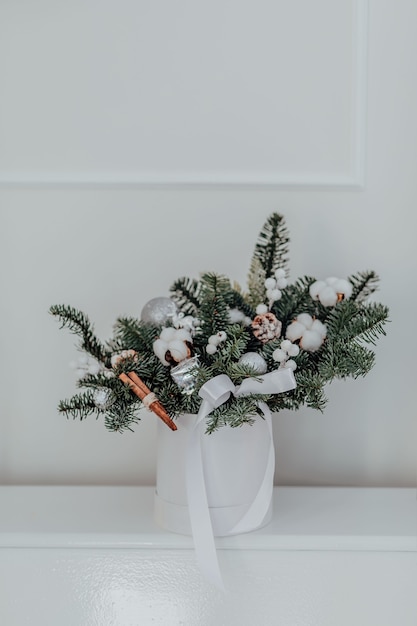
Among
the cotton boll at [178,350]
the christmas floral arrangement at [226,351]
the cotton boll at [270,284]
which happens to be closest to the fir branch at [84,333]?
the christmas floral arrangement at [226,351]

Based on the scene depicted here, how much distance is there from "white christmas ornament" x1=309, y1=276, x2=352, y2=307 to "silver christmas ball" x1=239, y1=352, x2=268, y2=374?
13 centimetres

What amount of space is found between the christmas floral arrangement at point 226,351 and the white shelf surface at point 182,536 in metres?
0.13

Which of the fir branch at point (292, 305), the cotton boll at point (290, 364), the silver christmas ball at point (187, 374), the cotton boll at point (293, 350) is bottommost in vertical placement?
the silver christmas ball at point (187, 374)

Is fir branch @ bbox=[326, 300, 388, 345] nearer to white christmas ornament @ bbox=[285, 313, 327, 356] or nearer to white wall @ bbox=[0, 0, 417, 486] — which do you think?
white christmas ornament @ bbox=[285, 313, 327, 356]

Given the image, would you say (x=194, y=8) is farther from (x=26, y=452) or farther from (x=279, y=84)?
(x=26, y=452)

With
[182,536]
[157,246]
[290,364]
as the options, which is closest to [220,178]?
[157,246]

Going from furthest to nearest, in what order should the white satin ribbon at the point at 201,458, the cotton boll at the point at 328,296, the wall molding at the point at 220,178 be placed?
the wall molding at the point at 220,178 → the cotton boll at the point at 328,296 → the white satin ribbon at the point at 201,458

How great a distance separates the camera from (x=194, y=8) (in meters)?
0.96

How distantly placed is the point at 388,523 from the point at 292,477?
8.7 inches

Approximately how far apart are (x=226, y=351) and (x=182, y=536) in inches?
8.9

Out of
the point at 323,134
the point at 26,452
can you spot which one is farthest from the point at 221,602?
the point at 323,134

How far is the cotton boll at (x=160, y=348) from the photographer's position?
731 millimetres

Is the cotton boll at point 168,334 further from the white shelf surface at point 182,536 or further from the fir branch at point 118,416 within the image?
the white shelf surface at point 182,536

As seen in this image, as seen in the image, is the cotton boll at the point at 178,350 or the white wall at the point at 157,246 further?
the white wall at the point at 157,246
